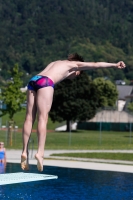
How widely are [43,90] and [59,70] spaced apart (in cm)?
48

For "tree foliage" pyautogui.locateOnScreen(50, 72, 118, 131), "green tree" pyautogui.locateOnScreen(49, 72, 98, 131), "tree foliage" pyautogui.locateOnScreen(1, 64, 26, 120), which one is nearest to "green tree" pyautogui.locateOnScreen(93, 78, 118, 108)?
"tree foliage" pyautogui.locateOnScreen(50, 72, 118, 131)

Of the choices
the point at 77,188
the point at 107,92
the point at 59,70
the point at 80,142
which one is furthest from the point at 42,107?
the point at 107,92

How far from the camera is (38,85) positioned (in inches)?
350

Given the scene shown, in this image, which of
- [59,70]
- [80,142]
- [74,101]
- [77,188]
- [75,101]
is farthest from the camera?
[75,101]

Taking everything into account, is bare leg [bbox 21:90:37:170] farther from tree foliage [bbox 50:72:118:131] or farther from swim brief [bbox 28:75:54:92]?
tree foliage [bbox 50:72:118:131]

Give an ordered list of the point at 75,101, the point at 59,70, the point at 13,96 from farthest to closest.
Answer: the point at 75,101, the point at 13,96, the point at 59,70

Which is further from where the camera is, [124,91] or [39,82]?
[124,91]

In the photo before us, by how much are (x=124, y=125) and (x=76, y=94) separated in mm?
9935

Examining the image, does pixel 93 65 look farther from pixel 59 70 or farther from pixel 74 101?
pixel 74 101

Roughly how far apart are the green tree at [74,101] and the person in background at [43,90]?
7410 cm

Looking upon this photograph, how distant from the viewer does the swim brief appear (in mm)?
8867

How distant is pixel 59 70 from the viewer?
914 centimetres

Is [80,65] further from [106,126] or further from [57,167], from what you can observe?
[106,126]

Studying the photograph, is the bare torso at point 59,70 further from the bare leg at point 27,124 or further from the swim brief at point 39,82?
the bare leg at point 27,124
